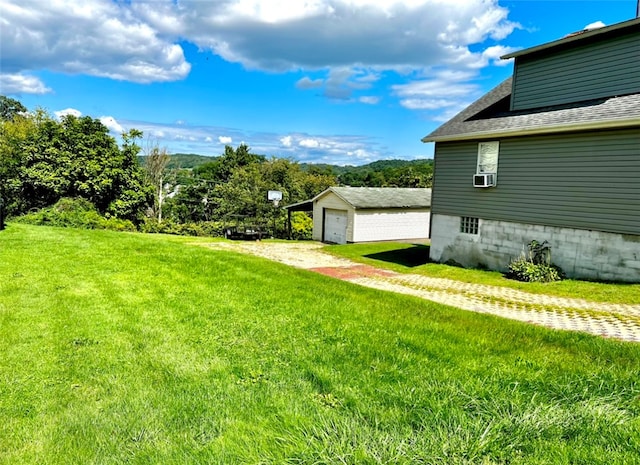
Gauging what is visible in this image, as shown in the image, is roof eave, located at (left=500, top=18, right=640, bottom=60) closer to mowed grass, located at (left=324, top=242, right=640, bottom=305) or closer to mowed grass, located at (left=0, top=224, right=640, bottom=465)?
mowed grass, located at (left=324, top=242, right=640, bottom=305)

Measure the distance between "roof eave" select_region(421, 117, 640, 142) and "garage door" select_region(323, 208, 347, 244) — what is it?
34.3 ft

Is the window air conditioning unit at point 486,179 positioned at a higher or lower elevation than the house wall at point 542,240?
higher

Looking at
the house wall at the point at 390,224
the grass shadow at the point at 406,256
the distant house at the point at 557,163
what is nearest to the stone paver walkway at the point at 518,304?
the distant house at the point at 557,163

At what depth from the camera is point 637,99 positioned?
30.7 ft

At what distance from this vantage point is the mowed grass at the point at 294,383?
8.53 ft

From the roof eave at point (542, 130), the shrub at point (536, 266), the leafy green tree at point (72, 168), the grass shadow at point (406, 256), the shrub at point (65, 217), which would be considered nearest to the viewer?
the roof eave at point (542, 130)

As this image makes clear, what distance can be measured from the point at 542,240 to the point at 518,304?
385 centimetres

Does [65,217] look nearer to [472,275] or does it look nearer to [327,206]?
[327,206]

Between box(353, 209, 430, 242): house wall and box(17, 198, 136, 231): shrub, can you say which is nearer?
box(17, 198, 136, 231): shrub

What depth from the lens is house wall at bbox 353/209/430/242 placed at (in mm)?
23219

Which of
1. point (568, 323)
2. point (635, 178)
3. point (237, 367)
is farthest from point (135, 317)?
point (635, 178)

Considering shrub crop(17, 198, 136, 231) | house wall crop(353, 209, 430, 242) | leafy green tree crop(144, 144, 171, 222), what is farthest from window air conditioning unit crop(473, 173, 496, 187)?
leafy green tree crop(144, 144, 171, 222)

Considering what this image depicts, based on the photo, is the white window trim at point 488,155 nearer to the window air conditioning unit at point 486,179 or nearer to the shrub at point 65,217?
the window air conditioning unit at point 486,179

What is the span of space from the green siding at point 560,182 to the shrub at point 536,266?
741 mm
